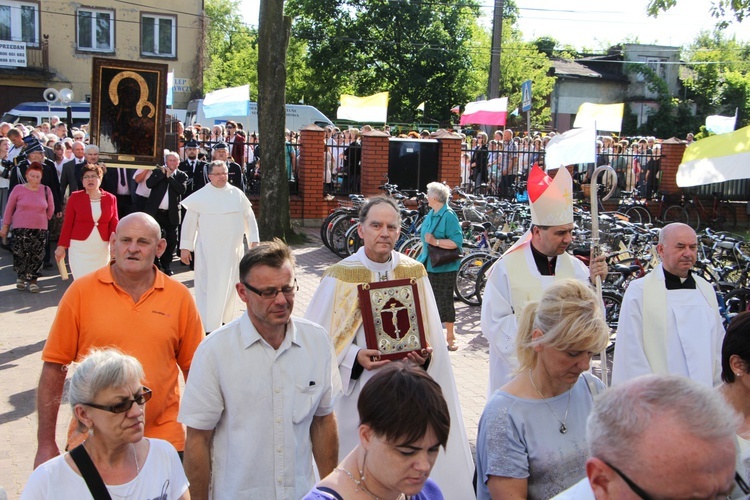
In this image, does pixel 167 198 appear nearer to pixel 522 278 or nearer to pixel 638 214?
pixel 522 278

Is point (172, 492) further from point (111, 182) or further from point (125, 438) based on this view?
point (111, 182)

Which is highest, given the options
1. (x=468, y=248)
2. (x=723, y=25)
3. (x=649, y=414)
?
(x=723, y=25)

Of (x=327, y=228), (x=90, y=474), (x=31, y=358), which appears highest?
(x=90, y=474)

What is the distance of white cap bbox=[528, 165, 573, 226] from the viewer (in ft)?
17.6

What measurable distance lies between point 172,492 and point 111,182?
38.4 feet

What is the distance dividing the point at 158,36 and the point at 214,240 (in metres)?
32.5

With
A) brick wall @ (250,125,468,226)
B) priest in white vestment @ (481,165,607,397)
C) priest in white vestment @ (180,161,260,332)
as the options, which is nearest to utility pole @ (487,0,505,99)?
brick wall @ (250,125,468,226)

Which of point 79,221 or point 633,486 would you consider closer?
point 633,486

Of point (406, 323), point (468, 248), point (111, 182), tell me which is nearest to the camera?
point (406, 323)

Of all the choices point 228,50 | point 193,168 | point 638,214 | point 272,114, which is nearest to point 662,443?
point 193,168

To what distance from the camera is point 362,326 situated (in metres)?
4.96

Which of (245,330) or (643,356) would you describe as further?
(643,356)

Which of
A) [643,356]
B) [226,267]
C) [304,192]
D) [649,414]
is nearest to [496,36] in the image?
[304,192]

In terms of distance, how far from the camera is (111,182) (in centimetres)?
1423
